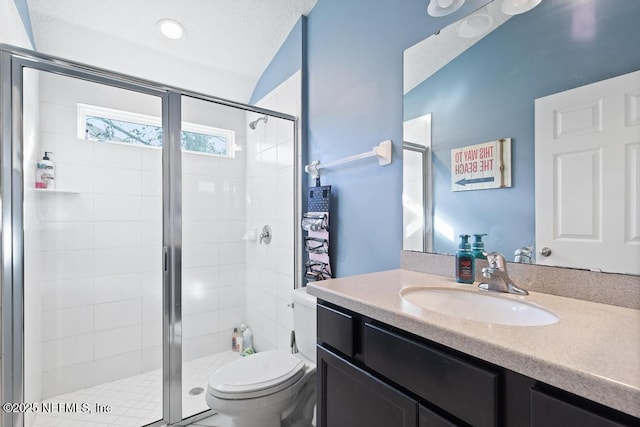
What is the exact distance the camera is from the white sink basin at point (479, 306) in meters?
0.82

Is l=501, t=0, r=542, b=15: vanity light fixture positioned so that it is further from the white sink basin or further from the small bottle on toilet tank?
the small bottle on toilet tank

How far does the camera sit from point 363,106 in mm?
1628

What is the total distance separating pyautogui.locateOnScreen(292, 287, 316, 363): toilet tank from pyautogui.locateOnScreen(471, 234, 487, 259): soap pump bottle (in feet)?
2.68

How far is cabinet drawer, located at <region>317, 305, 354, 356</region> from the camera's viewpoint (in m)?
0.90

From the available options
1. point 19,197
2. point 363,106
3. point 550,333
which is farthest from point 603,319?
point 19,197

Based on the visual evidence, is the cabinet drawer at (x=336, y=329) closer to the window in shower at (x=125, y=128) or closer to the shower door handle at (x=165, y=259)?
the shower door handle at (x=165, y=259)

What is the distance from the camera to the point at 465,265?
3.50 ft

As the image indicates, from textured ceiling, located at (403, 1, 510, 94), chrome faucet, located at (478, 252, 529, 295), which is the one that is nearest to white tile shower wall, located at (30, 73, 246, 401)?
textured ceiling, located at (403, 1, 510, 94)

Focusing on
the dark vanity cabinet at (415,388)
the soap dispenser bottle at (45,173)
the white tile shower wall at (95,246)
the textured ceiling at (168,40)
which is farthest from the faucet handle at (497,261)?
the soap dispenser bottle at (45,173)

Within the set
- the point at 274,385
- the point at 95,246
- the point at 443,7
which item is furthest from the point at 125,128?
the point at 443,7

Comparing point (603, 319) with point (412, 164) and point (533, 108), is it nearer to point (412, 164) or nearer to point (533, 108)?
point (533, 108)

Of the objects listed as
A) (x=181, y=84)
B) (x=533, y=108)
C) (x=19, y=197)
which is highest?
(x=181, y=84)

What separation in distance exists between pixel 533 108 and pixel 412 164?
0.49 m

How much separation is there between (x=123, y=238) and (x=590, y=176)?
2.36 m
